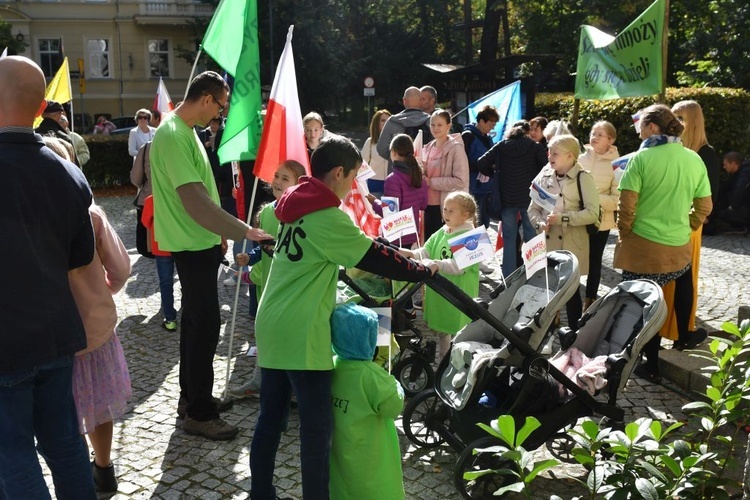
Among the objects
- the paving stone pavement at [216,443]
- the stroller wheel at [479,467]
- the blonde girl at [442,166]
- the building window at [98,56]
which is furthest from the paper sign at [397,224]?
the building window at [98,56]

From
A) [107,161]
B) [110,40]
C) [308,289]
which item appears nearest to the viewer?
[308,289]

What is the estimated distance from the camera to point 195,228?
4586 millimetres

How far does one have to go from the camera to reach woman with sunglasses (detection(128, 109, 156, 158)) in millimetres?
12578

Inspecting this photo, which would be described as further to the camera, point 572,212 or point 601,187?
point 601,187

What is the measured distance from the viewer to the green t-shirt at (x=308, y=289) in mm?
3369

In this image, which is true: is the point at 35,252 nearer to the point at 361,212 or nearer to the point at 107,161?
the point at 361,212

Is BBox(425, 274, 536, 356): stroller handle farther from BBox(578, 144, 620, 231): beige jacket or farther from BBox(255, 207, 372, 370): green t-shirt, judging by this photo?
BBox(578, 144, 620, 231): beige jacket

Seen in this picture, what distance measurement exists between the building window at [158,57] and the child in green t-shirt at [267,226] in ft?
128

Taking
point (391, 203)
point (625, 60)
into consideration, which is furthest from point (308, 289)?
point (625, 60)

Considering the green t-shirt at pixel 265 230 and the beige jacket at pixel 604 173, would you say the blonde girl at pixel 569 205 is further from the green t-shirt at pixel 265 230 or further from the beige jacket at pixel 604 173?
the green t-shirt at pixel 265 230

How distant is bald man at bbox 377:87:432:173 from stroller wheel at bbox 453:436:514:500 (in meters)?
4.90

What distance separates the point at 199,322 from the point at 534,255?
6.73 feet

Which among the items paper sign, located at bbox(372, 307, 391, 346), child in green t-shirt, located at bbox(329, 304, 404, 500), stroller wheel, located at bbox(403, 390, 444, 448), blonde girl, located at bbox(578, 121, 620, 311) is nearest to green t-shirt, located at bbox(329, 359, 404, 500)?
child in green t-shirt, located at bbox(329, 304, 404, 500)

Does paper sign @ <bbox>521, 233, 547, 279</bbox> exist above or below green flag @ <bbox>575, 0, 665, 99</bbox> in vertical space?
below
